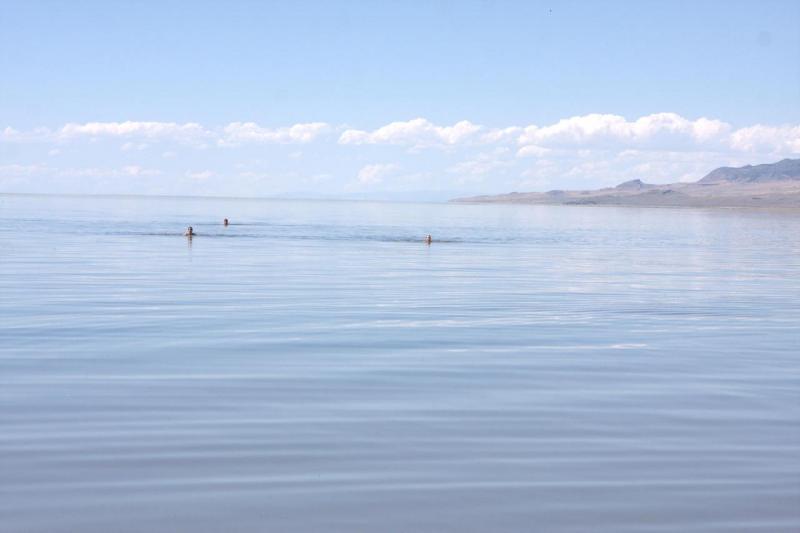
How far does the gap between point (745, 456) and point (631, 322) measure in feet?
36.2

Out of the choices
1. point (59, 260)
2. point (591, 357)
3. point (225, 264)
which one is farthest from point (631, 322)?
point (59, 260)

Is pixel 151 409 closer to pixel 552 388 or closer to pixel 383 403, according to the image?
pixel 383 403

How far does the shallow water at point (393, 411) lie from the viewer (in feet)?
26.5

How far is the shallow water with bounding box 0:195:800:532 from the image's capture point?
809cm

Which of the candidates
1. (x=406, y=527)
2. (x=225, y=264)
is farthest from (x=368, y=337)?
(x=225, y=264)

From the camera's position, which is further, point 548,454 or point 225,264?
point 225,264

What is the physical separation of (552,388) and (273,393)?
3842 mm

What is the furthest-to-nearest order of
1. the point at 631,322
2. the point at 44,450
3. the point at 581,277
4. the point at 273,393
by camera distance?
the point at 581,277
the point at 631,322
the point at 273,393
the point at 44,450

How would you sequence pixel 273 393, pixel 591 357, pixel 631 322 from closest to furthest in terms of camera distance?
pixel 273 393
pixel 591 357
pixel 631 322

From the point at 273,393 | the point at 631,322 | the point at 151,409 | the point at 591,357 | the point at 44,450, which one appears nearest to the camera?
the point at 44,450

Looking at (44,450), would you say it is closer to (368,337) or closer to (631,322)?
(368,337)

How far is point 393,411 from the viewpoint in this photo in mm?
11562

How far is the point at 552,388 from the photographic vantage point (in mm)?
13094

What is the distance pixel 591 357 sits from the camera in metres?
15.8
